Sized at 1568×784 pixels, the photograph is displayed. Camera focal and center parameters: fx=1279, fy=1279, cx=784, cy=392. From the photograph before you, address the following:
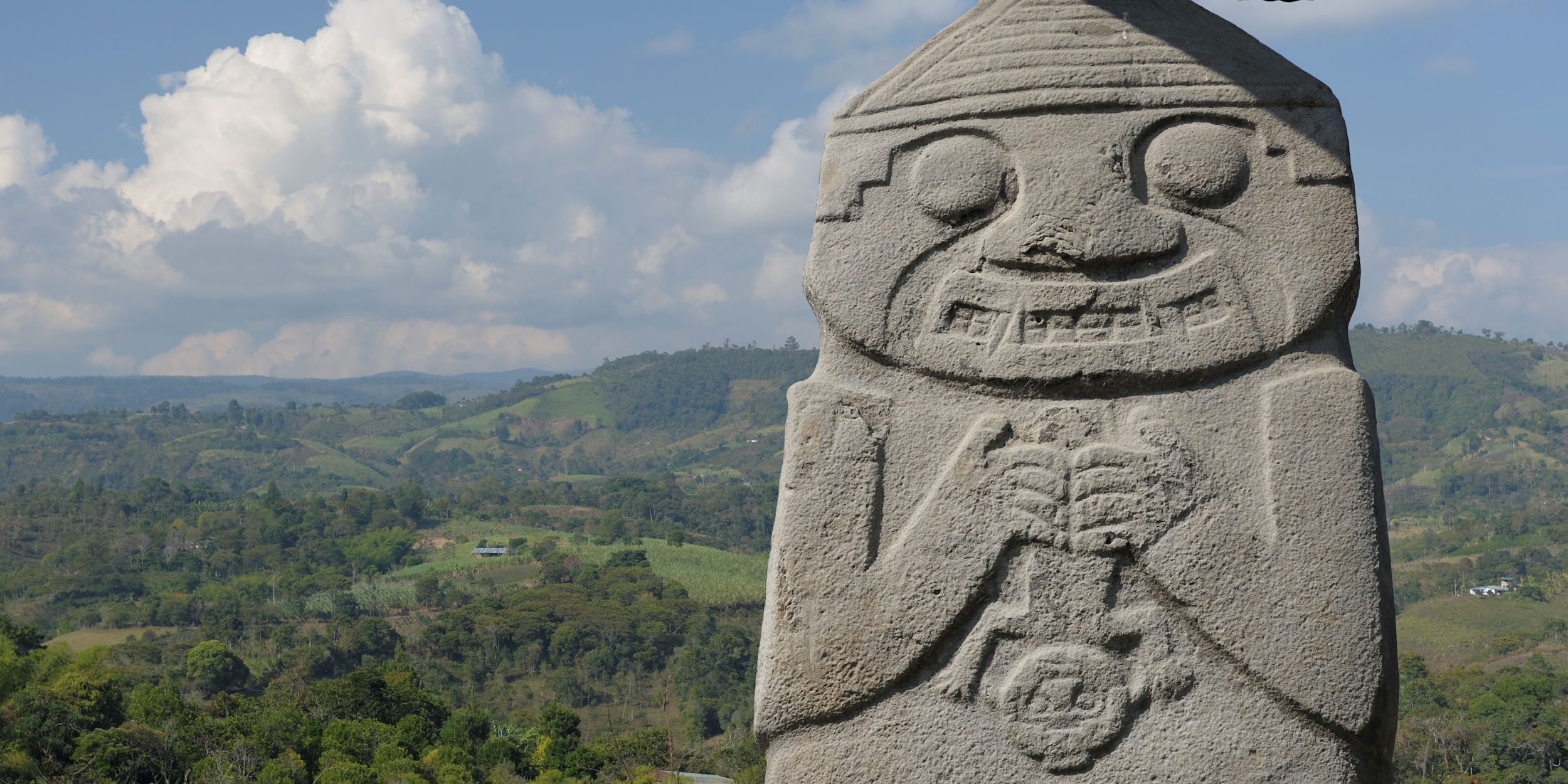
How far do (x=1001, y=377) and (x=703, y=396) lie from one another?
172806mm

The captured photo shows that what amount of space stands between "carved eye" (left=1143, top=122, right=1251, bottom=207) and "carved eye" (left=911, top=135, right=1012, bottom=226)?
402mm

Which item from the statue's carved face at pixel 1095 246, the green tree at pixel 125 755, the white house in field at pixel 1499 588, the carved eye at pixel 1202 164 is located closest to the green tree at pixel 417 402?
the white house in field at pixel 1499 588

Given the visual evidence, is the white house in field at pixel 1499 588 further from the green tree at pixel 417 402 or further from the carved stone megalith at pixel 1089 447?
the green tree at pixel 417 402

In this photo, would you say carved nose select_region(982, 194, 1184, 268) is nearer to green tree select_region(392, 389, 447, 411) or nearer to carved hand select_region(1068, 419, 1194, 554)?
carved hand select_region(1068, 419, 1194, 554)

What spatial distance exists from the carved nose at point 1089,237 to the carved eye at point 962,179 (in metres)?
0.09

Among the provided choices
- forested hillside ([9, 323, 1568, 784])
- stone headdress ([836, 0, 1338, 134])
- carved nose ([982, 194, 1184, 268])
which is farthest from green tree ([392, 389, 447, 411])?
carved nose ([982, 194, 1184, 268])

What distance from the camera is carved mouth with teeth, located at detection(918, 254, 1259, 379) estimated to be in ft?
10.7

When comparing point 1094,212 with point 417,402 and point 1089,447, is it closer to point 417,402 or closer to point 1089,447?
point 1089,447

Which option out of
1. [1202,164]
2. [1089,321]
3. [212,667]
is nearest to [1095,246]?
[1089,321]

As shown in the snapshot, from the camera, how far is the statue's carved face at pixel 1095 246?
3.29 m

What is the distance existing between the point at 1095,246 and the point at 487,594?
238 ft

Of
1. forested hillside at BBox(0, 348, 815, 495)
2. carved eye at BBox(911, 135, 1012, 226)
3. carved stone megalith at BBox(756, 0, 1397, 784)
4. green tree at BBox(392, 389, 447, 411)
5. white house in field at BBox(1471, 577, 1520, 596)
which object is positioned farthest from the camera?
green tree at BBox(392, 389, 447, 411)

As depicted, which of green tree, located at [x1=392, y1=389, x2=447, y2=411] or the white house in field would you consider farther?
green tree, located at [x1=392, y1=389, x2=447, y2=411]

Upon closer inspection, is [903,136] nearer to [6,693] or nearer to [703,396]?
[6,693]
